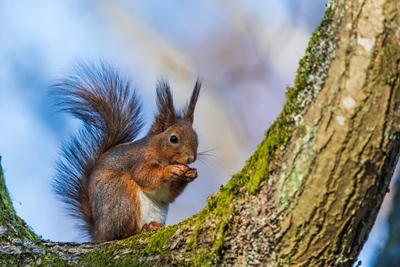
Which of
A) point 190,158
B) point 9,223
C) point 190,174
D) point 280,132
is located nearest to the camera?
point 280,132

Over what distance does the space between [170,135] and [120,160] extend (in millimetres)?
339

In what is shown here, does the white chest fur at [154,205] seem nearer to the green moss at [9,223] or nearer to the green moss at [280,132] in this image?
the green moss at [9,223]

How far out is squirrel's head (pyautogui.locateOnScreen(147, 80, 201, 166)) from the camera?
342cm

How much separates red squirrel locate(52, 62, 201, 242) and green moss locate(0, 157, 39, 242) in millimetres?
425

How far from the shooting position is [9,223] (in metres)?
2.82

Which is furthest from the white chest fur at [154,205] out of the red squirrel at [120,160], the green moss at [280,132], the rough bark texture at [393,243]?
the rough bark texture at [393,243]

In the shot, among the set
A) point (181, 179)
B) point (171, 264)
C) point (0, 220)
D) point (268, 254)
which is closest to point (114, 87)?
point (181, 179)

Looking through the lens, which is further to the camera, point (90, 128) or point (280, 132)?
point (90, 128)

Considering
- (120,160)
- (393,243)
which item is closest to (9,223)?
(120,160)

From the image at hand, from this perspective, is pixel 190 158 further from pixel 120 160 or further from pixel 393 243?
pixel 393 243

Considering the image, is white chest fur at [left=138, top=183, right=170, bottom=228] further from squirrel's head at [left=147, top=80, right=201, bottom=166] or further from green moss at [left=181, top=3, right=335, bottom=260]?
green moss at [left=181, top=3, right=335, bottom=260]

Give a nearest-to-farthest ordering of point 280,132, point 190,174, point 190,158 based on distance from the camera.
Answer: point 280,132 → point 190,174 → point 190,158

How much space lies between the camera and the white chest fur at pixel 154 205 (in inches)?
124

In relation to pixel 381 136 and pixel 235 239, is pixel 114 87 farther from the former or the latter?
pixel 381 136
